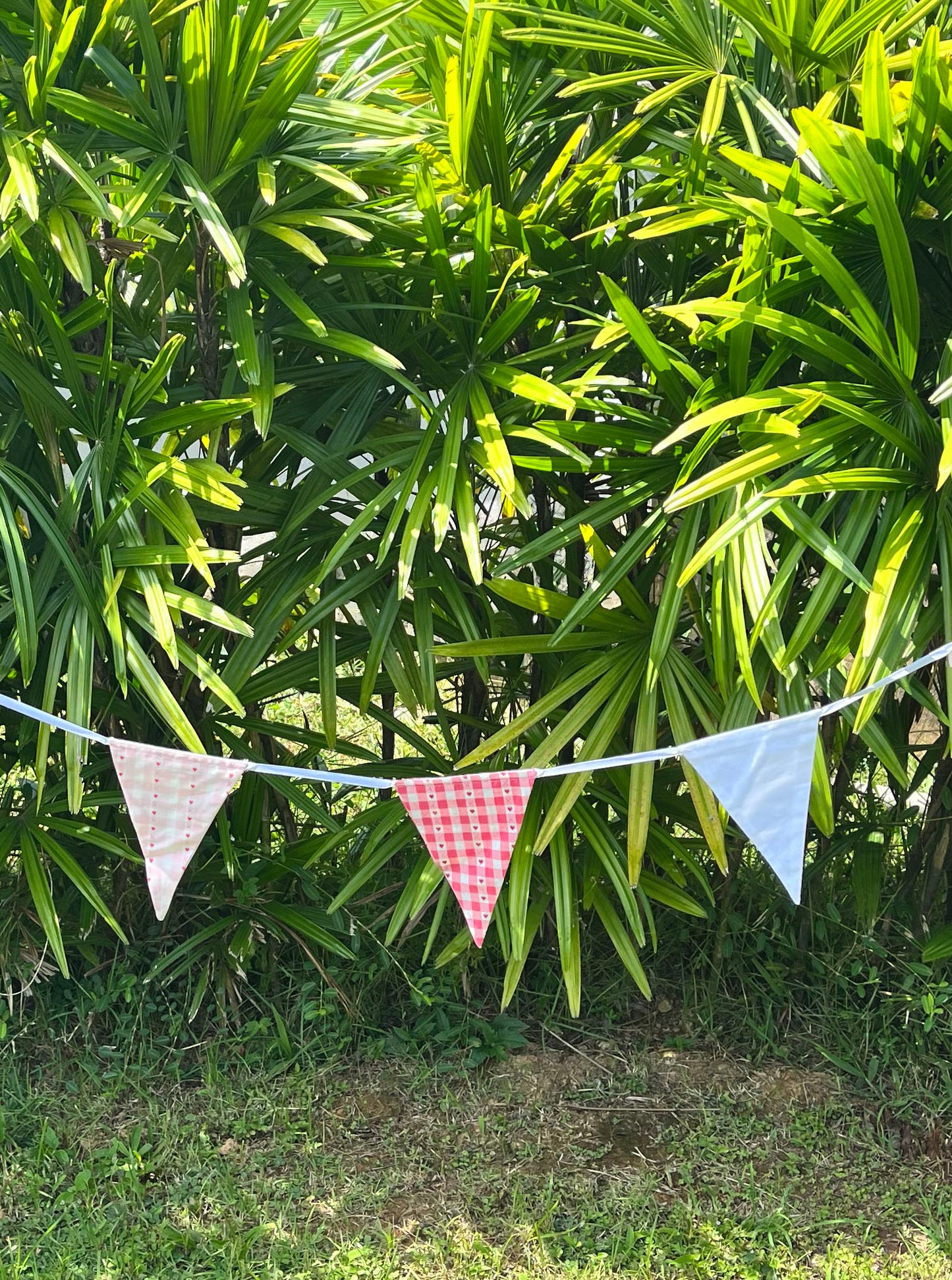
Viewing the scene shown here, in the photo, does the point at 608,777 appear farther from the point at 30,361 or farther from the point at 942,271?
the point at 30,361

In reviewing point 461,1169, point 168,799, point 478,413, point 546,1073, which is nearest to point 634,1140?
point 546,1073

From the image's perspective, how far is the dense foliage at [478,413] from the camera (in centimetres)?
179

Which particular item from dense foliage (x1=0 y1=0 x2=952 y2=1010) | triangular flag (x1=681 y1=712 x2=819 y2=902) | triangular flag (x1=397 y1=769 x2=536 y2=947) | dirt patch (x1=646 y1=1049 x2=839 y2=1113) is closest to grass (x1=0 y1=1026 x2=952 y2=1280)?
dirt patch (x1=646 y1=1049 x2=839 y2=1113)

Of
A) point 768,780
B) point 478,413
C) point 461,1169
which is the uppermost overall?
point 478,413

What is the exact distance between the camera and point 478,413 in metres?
2.00

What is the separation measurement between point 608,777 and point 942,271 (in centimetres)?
97

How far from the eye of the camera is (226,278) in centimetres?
209

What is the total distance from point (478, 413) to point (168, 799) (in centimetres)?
75

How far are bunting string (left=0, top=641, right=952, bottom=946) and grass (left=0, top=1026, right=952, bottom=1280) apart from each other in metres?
0.58

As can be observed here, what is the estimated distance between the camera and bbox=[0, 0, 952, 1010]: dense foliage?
1.79 meters

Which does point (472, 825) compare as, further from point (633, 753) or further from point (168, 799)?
point (168, 799)

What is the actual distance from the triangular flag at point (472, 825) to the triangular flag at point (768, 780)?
27cm

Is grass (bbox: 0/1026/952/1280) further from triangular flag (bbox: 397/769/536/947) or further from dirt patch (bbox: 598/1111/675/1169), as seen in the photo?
triangular flag (bbox: 397/769/536/947)

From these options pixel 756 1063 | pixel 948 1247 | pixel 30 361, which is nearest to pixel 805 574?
pixel 756 1063
